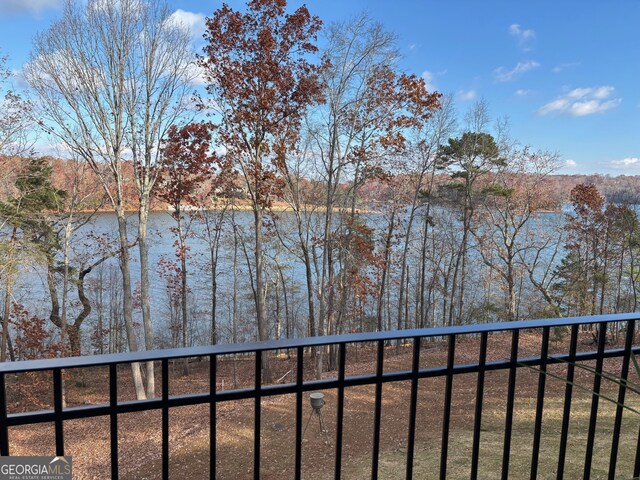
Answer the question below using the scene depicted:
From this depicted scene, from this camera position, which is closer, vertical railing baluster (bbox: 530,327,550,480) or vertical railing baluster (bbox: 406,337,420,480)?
vertical railing baluster (bbox: 406,337,420,480)

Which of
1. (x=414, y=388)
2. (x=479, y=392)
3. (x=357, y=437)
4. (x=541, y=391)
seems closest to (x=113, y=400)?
(x=414, y=388)

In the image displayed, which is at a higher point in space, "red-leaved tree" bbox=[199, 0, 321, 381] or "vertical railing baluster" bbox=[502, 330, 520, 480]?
"red-leaved tree" bbox=[199, 0, 321, 381]

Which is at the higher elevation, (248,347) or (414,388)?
(248,347)

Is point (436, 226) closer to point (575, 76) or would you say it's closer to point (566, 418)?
point (575, 76)

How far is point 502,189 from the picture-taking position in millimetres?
14906

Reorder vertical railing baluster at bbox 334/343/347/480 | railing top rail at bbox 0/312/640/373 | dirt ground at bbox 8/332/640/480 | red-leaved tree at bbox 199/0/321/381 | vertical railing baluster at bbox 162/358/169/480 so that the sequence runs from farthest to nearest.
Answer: red-leaved tree at bbox 199/0/321/381, dirt ground at bbox 8/332/640/480, vertical railing baluster at bbox 334/343/347/480, vertical railing baluster at bbox 162/358/169/480, railing top rail at bbox 0/312/640/373

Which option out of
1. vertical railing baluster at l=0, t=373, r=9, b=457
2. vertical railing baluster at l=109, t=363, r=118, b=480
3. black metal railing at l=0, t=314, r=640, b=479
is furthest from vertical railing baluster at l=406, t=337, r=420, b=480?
vertical railing baluster at l=0, t=373, r=9, b=457

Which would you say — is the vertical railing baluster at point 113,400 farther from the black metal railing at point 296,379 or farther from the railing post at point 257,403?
the railing post at point 257,403

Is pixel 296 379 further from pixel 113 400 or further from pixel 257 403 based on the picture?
pixel 113 400

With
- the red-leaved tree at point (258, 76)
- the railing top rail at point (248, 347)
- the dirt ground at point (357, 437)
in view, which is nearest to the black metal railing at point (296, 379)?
the railing top rail at point (248, 347)

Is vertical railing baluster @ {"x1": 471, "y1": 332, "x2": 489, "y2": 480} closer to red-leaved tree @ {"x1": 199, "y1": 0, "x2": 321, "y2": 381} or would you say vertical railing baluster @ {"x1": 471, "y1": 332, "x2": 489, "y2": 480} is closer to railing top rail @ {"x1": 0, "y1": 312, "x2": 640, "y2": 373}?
railing top rail @ {"x1": 0, "y1": 312, "x2": 640, "y2": 373}

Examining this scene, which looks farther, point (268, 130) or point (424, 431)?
point (268, 130)

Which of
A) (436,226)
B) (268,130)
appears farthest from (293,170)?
(436,226)

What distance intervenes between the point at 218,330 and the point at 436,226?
11813 mm
